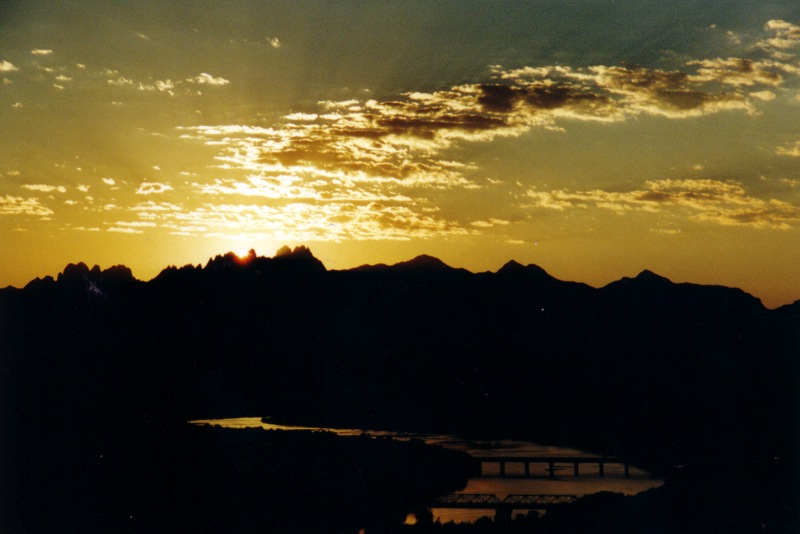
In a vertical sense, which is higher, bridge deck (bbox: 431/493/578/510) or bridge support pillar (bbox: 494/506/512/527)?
bridge deck (bbox: 431/493/578/510)

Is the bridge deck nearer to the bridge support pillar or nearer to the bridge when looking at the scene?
the bridge

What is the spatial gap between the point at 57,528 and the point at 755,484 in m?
151

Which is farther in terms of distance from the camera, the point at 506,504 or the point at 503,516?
the point at 506,504

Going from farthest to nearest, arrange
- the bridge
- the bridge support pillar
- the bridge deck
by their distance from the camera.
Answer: the bridge deck
the bridge
the bridge support pillar

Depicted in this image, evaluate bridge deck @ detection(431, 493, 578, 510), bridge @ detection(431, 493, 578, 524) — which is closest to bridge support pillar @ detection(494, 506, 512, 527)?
bridge @ detection(431, 493, 578, 524)

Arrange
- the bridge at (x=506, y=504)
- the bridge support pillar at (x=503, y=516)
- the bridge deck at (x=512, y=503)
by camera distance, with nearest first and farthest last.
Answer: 1. the bridge support pillar at (x=503, y=516)
2. the bridge at (x=506, y=504)
3. the bridge deck at (x=512, y=503)

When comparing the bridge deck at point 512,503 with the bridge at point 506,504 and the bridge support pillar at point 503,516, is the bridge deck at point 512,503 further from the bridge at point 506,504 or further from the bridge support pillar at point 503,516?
the bridge support pillar at point 503,516

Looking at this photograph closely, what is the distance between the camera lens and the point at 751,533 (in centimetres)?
14262

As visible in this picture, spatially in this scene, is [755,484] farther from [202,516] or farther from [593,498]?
[202,516]

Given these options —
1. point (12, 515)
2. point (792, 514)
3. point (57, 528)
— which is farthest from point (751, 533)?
point (12, 515)

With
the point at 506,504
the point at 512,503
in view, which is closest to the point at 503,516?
the point at 506,504

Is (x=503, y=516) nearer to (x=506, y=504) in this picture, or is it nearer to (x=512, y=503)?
(x=506, y=504)

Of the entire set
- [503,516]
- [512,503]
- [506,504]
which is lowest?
[503,516]

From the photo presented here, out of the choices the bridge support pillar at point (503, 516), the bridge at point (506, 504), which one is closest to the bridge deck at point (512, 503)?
the bridge at point (506, 504)
